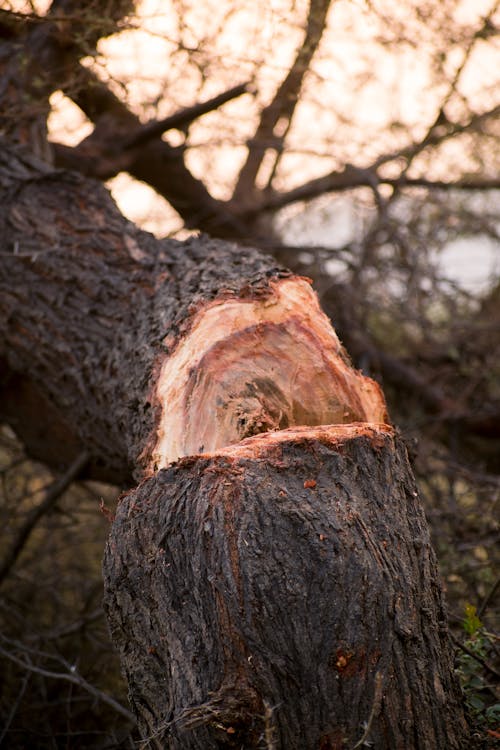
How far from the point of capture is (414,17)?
396 cm

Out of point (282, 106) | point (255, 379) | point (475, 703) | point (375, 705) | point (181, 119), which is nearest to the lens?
point (375, 705)

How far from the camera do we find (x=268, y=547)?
1646 millimetres

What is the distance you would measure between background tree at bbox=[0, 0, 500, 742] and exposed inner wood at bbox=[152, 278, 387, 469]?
140 cm

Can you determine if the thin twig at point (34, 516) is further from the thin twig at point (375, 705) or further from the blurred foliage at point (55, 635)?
the thin twig at point (375, 705)

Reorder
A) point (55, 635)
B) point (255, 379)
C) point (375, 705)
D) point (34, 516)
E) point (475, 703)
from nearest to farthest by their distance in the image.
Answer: point (375, 705), point (475, 703), point (255, 379), point (55, 635), point (34, 516)

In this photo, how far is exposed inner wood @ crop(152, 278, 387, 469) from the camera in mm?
2061

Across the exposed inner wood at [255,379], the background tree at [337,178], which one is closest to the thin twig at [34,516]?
the background tree at [337,178]

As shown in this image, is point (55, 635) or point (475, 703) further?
point (55, 635)

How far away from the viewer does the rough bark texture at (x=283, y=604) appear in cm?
157

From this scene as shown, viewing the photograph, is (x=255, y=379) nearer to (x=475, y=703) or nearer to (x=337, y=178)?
(x=475, y=703)

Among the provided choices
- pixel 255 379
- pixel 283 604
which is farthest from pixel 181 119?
pixel 283 604


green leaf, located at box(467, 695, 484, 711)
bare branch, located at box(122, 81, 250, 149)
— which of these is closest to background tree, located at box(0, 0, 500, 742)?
bare branch, located at box(122, 81, 250, 149)

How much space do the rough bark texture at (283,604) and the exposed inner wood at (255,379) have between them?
22 cm

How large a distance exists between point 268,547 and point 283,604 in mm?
122
